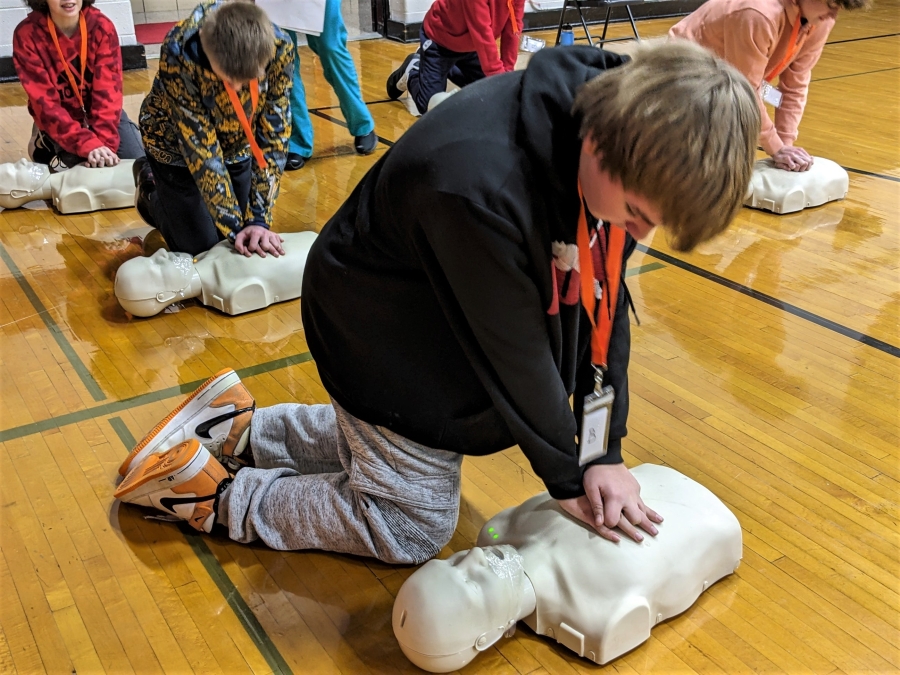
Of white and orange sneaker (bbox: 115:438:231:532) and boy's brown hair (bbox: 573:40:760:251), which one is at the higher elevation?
boy's brown hair (bbox: 573:40:760:251)

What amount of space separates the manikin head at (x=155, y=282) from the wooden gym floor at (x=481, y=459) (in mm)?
52

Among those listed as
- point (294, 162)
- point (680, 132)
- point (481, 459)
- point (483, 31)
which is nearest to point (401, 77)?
point (483, 31)

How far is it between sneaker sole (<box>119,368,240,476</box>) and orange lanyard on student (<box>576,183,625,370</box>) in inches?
30.3

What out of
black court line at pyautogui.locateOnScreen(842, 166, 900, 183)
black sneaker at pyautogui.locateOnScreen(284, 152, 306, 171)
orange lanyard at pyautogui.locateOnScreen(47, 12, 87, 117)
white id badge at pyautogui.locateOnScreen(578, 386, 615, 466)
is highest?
orange lanyard at pyautogui.locateOnScreen(47, 12, 87, 117)

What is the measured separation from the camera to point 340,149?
147 inches

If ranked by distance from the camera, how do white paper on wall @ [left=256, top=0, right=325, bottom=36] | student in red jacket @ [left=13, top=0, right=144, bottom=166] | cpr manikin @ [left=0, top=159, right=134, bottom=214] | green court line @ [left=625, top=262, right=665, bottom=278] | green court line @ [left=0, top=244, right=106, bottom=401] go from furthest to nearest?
white paper on wall @ [left=256, top=0, right=325, bottom=36] → student in red jacket @ [left=13, top=0, right=144, bottom=166] → cpr manikin @ [left=0, top=159, right=134, bottom=214] → green court line @ [left=625, top=262, right=665, bottom=278] → green court line @ [left=0, top=244, right=106, bottom=401]

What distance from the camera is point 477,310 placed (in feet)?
3.52

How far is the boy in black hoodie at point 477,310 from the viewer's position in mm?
913

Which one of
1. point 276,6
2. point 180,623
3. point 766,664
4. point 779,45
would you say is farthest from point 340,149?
point 766,664

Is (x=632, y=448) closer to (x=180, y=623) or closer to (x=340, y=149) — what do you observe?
(x=180, y=623)

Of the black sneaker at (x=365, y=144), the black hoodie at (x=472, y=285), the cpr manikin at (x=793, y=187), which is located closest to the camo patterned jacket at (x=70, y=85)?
the black sneaker at (x=365, y=144)

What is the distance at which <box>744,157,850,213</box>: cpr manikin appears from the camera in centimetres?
298

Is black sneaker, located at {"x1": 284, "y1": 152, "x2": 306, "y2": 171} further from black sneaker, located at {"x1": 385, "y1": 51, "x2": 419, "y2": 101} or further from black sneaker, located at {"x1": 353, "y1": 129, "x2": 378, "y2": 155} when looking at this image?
black sneaker, located at {"x1": 385, "y1": 51, "x2": 419, "y2": 101}

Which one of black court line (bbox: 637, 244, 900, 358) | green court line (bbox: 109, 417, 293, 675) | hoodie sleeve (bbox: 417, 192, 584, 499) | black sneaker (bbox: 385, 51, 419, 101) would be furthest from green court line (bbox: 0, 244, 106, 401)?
black sneaker (bbox: 385, 51, 419, 101)
